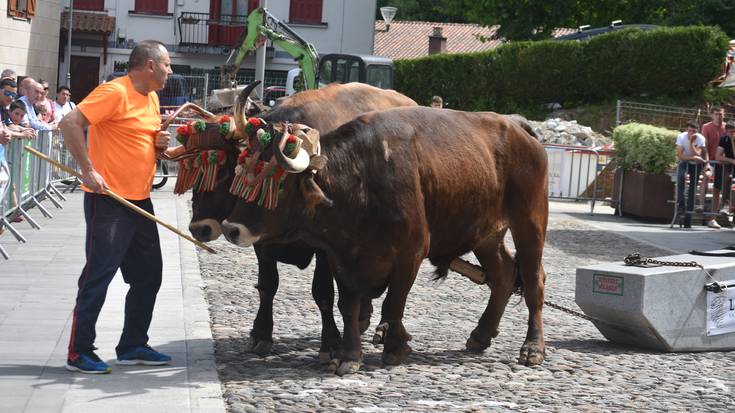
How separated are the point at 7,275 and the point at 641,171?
557 inches

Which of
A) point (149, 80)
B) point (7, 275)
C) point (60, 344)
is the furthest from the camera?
point (7, 275)

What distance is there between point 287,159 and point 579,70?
32.2 m

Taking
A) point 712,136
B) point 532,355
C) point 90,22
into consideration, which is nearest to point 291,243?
point 532,355

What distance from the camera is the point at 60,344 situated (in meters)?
8.13

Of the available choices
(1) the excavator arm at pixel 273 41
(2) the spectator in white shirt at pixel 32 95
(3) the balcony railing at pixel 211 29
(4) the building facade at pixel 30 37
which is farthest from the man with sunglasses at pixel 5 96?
(3) the balcony railing at pixel 211 29

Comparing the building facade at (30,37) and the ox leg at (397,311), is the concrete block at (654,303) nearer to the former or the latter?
the ox leg at (397,311)

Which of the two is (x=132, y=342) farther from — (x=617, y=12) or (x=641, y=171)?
(x=617, y=12)

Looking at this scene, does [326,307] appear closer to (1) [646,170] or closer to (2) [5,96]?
(2) [5,96]

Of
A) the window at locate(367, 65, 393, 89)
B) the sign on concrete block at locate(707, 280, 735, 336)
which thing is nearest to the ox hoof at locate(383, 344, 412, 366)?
the sign on concrete block at locate(707, 280, 735, 336)

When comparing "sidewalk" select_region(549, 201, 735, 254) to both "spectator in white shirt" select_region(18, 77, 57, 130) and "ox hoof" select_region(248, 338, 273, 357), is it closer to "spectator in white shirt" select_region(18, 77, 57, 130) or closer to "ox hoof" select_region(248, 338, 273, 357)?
"ox hoof" select_region(248, 338, 273, 357)

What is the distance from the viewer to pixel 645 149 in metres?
22.5

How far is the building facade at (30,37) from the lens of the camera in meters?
34.9

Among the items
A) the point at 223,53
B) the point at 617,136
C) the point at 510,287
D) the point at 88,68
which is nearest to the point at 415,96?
the point at 223,53

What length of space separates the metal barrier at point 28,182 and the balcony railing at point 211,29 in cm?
3135
